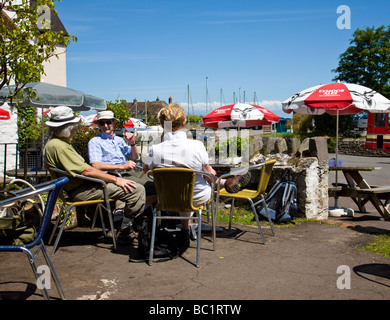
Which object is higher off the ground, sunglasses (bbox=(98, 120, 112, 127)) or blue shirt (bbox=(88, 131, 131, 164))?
sunglasses (bbox=(98, 120, 112, 127))

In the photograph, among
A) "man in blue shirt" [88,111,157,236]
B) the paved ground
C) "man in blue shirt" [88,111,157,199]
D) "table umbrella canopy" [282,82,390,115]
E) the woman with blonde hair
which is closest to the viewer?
the paved ground

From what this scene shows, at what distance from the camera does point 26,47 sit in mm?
4996

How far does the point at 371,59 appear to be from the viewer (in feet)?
111

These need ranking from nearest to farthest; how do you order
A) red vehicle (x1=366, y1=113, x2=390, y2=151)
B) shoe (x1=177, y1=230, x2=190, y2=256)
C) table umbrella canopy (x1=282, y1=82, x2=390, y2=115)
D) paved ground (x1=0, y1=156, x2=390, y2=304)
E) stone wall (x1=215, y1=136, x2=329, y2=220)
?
paved ground (x1=0, y1=156, x2=390, y2=304) < shoe (x1=177, y1=230, x2=190, y2=256) < stone wall (x1=215, y1=136, x2=329, y2=220) < table umbrella canopy (x1=282, y1=82, x2=390, y2=115) < red vehicle (x1=366, y1=113, x2=390, y2=151)

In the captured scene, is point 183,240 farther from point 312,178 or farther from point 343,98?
point 343,98

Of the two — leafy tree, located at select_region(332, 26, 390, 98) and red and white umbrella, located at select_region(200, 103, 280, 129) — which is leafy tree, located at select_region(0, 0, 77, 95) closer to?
red and white umbrella, located at select_region(200, 103, 280, 129)

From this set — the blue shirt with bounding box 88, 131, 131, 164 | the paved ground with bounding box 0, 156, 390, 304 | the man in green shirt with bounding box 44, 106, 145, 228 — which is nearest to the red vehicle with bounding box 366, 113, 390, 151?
the paved ground with bounding box 0, 156, 390, 304

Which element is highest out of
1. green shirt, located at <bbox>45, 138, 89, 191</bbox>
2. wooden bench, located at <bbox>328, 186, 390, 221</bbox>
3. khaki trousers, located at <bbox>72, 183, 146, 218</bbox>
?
green shirt, located at <bbox>45, 138, 89, 191</bbox>

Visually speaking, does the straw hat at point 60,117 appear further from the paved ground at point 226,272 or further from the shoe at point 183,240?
the shoe at point 183,240

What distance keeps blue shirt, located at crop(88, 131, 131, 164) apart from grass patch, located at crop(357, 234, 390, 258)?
344 cm

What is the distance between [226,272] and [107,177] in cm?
171

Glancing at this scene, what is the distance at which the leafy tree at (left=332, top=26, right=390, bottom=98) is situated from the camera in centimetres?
3366

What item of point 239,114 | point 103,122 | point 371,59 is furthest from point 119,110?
point 371,59

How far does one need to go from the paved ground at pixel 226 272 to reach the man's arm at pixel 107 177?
0.73 metres
